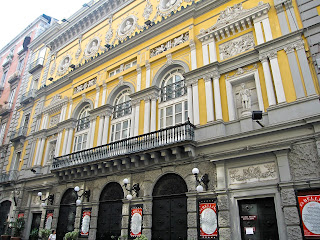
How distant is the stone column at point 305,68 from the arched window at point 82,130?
46.2ft

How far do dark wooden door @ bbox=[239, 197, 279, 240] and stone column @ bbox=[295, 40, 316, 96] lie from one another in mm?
4616

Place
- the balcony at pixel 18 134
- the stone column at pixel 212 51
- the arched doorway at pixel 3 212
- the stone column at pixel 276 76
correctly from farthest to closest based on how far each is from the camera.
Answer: the balcony at pixel 18 134, the arched doorway at pixel 3 212, the stone column at pixel 212 51, the stone column at pixel 276 76

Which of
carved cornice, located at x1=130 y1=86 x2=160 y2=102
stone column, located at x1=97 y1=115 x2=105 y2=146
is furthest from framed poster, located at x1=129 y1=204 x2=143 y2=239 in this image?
carved cornice, located at x1=130 y1=86 x2=160 y2=102

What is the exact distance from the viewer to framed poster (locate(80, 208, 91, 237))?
15.4 metres

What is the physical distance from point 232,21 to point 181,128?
245 inches

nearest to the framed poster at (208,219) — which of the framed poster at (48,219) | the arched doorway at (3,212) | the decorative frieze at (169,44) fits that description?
the decorative frieze at (169,44)

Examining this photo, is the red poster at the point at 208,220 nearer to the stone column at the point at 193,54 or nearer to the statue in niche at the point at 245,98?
the statue in niche at the point at 245,98

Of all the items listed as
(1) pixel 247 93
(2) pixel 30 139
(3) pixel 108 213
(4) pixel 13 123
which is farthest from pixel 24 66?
(1) pixel 247 93

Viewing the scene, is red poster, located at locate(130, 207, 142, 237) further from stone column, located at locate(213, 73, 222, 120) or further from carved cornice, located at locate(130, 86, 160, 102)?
carved cornice, located at locate(130, 86, 160, 102)

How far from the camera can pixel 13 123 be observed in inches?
1083

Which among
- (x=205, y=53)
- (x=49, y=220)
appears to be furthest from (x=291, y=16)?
(x=49, y=220)

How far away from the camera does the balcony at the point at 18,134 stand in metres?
24.2

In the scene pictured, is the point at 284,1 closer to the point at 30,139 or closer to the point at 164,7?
the point at 164,7

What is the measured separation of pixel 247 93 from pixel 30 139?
19441mm
